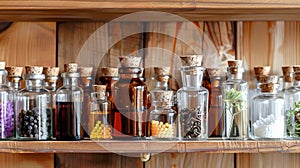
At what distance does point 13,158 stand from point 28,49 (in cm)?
31

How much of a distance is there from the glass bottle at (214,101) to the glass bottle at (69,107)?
0.33 meters

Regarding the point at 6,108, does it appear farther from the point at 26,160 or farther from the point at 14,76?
the point at 26,160

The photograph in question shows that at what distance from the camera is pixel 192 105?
1.43m

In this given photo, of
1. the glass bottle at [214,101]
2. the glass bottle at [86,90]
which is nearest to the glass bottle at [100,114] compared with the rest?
the glass bottle at [86,90]

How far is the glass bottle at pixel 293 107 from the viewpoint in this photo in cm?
144

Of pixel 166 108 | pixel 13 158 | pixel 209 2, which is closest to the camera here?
pixel 209 2

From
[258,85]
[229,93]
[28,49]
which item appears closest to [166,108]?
[229,93]

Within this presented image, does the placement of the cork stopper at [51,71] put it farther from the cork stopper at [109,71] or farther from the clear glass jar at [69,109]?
the cork stopper at [109,71]

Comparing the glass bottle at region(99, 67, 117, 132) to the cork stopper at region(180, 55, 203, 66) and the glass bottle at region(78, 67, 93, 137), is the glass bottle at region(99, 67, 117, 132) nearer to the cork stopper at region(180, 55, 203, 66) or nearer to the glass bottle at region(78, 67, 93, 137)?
the glass bottle at region(78, 67, 93, 137)

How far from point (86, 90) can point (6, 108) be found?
0.69 feet

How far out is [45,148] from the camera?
1362 millimetres

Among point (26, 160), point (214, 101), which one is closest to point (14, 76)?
point (26, 160)

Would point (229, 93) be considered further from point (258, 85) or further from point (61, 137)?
point (61, 137)

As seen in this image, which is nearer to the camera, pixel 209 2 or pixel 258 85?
pixel 209 2
